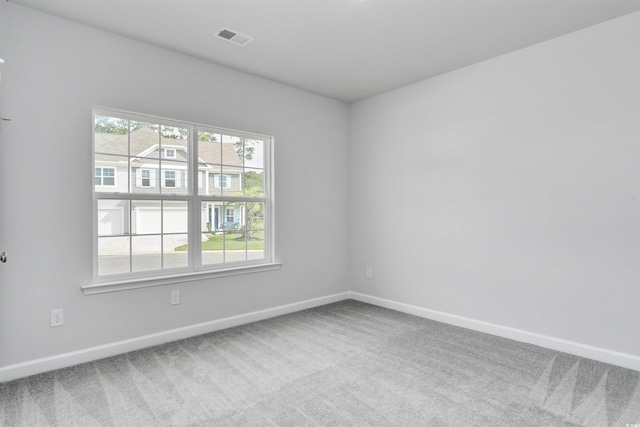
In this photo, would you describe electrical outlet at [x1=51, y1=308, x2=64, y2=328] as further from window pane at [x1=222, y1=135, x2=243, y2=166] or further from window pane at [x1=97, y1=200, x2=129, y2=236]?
window pane at [x1=222, y1=135, x2=243, y2=166]

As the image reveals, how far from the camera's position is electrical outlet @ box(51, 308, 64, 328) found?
265 cm

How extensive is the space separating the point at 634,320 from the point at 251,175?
3607mm

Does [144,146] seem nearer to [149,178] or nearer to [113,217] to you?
[149,178]

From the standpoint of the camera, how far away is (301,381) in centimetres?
248

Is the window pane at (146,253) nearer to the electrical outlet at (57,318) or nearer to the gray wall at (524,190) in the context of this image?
the electrical outlet at (57,318)

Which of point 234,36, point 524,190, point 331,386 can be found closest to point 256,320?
point 331,386

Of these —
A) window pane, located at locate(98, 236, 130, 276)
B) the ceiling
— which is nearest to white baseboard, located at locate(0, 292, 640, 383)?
window pane, located at locate(98, 236, 130, 276)

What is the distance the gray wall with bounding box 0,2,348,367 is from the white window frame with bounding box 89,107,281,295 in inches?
2.7

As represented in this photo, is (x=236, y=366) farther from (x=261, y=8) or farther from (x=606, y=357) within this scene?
(x=606, y=357)

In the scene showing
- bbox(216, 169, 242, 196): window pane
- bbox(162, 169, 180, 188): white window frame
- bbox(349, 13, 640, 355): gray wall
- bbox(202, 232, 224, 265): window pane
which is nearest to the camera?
bbox(349, 13, 640, 355): gray wall

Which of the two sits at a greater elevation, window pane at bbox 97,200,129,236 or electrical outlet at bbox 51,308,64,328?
window pane at bbox 97,200,129,236

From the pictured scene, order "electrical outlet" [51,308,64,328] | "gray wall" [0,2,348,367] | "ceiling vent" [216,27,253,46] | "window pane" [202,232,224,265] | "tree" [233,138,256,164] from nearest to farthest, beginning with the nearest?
"gray wall" [0,2,348,367] → "electrical outlet" [51,308,64,328] → "ceiling vent" [216,27,253,46] → "window pane" [202,232,224,265] → "tree" [233,138,256,164]

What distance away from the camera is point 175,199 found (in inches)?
130

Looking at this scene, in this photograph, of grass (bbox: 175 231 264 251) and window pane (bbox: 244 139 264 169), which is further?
window pane (bbox: 244 139 264 169)
